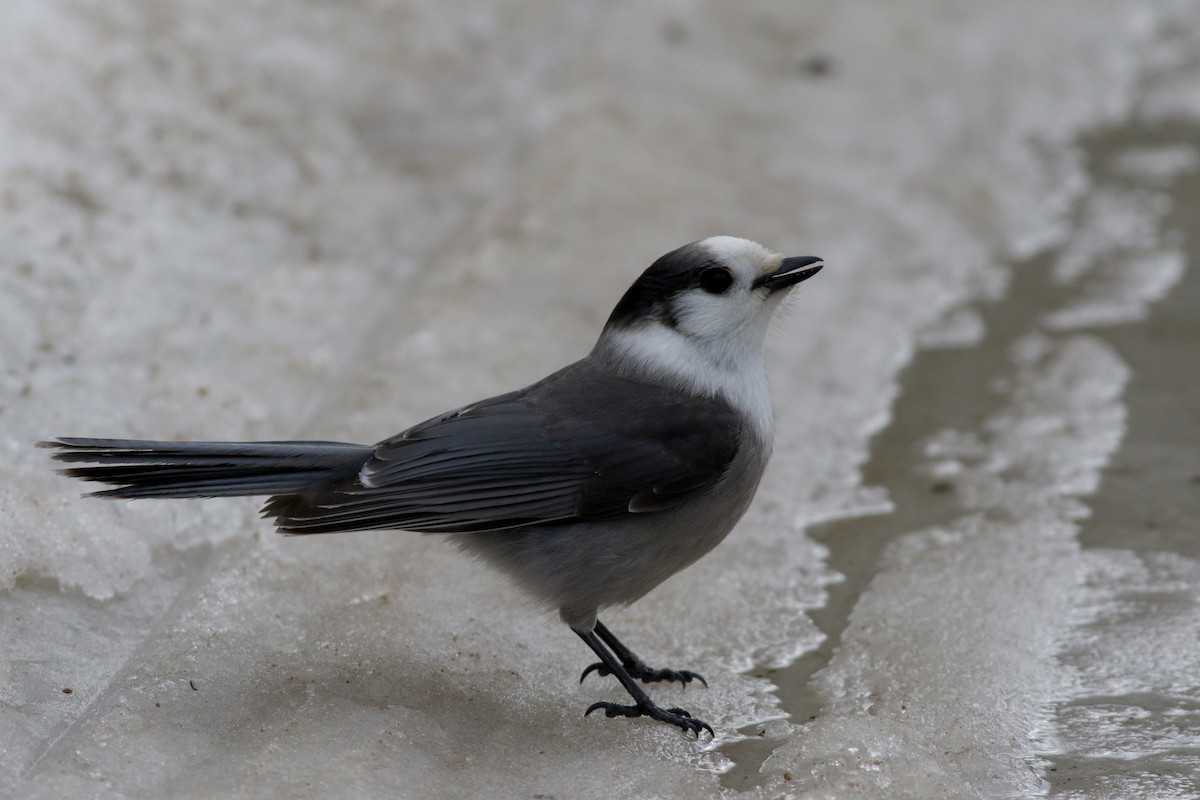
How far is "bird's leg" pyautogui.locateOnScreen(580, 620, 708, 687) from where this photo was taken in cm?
431

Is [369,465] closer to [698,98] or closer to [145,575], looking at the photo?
[145,575]

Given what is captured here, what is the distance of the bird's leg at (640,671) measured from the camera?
4309mm

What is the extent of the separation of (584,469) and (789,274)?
0.93 metres

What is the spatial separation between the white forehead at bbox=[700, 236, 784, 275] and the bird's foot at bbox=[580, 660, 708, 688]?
1.29 m

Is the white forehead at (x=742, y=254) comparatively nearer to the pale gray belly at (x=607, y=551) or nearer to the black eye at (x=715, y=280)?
the black eye at (x=715, y=280)

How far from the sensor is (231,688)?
3.94 meters

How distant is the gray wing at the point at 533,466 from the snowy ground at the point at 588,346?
0.54 m

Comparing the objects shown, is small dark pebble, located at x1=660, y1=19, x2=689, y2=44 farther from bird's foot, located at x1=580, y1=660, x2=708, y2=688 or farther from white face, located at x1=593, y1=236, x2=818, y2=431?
bird's foot, located at x1=580, y1=660, x2=708, y2=688

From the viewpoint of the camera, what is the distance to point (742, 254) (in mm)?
4375

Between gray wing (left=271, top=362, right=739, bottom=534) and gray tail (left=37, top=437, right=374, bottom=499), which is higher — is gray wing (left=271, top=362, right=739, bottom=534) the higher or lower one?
the higher one

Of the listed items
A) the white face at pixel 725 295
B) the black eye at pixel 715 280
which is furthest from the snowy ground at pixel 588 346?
the black eye at pixel 715 280

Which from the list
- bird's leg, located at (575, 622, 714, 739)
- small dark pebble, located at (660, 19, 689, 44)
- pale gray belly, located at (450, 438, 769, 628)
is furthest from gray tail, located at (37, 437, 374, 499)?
small dark pebble, located at (660, 19, 689, 44)

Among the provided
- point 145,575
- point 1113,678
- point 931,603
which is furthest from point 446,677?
point 1113,678

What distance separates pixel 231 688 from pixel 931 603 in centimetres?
229
